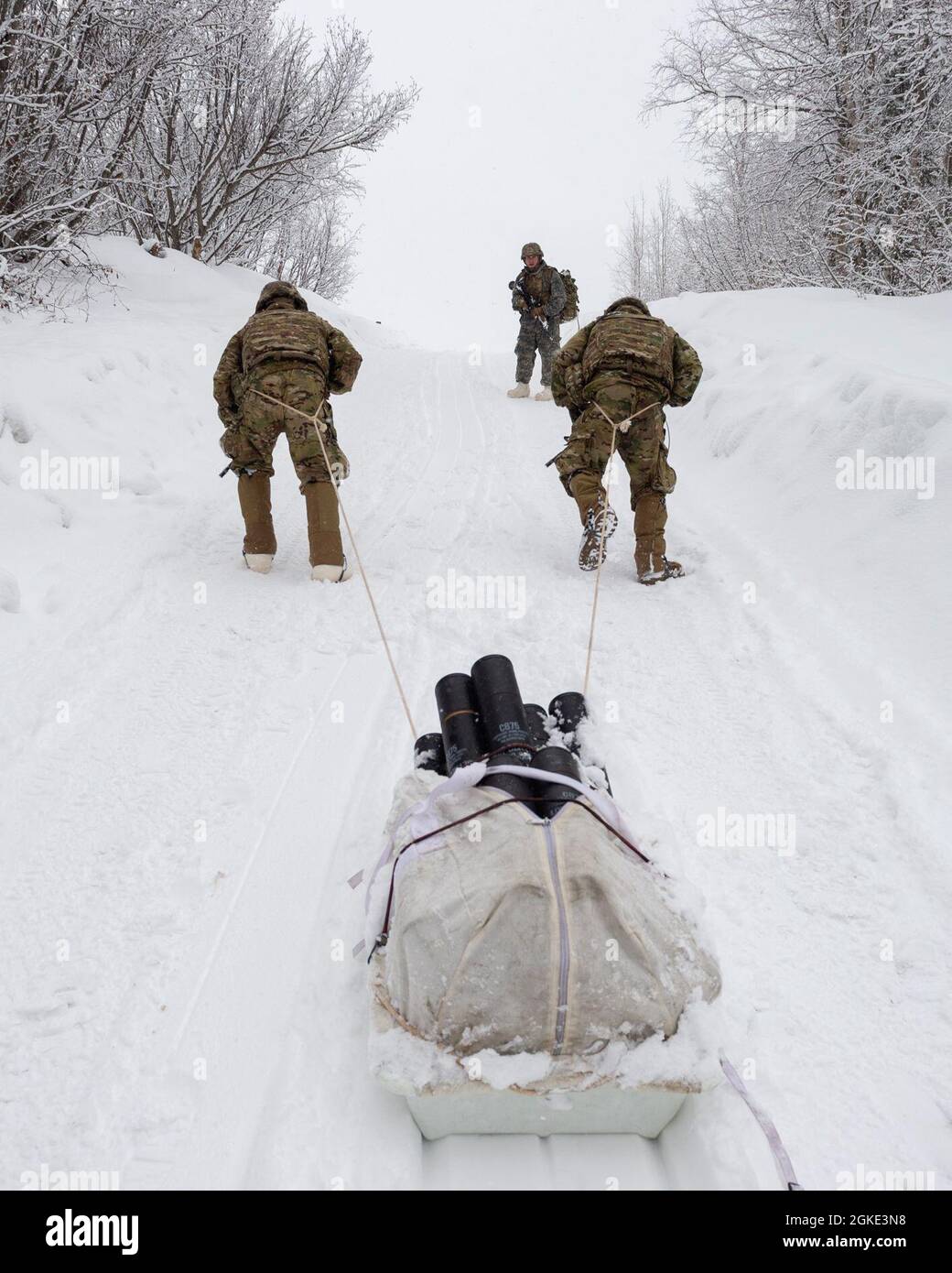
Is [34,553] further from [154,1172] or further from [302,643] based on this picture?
[154,1172]

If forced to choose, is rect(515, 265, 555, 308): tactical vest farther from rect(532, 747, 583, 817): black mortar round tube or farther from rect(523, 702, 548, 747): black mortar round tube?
rect(532, 747, 583, 817): black mortar round tube

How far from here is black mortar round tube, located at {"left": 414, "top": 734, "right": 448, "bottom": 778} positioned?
8.06 ft

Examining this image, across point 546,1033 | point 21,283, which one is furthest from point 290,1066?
point 21,283

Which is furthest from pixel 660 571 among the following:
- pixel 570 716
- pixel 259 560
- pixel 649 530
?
pixel 259 560

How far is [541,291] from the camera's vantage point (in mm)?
11188

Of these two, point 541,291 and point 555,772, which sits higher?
point 541,291

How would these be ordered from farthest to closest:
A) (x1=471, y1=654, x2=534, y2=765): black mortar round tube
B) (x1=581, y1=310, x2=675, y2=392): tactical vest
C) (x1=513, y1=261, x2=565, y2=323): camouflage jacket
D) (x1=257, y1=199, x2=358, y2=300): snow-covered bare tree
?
(x1=257, y1=199, x2=358, y2=300): snow-covered bare tree → (x1=513, y1=261, x2=565, y2=323): camouflage jacket → (x1=581, y1=310, x2=675, y2=392): tactical vest → (x1=471, y1=654, x2=534, y2=765): black mortar round tube

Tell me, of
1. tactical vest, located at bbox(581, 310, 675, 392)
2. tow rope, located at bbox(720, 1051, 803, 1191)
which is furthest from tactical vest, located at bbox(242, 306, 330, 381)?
tow rope, located at bbox(720, 1051, 803, 1191)

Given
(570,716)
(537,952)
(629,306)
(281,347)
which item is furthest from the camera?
(629,306)

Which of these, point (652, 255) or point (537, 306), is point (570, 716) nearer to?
point (537, 306)

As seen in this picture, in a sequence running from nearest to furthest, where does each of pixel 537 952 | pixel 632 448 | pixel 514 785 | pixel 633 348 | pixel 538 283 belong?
pixel 537 952
pixel 514 785
pixel 633 348
pixel 632 448
pixel 538 283

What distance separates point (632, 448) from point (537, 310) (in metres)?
7.23
